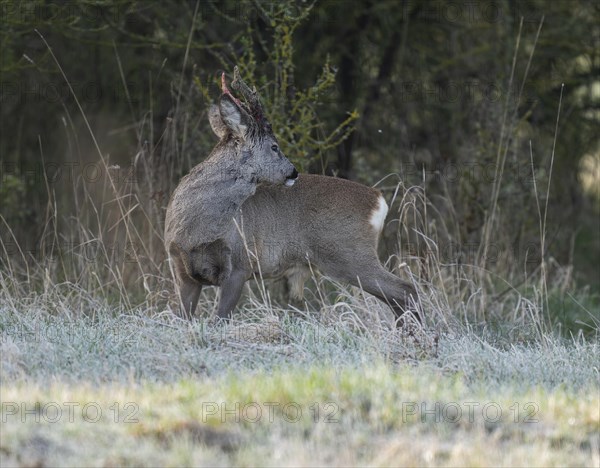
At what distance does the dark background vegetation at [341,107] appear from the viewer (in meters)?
9.78

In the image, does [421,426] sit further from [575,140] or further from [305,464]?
[575,140]

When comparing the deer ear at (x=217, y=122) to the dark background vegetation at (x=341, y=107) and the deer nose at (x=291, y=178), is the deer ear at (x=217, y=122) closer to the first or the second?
the deer nose at (x=291, y=178)

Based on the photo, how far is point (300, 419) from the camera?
15.3 ft

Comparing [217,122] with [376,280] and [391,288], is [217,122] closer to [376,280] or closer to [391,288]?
[376,280]

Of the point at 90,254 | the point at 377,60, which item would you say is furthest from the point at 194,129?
the point at 377,60

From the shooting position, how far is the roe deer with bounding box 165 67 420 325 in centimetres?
716

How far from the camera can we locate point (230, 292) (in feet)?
23.4

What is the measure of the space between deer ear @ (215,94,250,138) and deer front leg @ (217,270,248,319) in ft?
3.10

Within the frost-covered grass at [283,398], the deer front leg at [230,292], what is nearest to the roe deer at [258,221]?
the deer front leg at [230,292]

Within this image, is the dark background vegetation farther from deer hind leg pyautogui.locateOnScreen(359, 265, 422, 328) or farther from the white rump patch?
deer hind leg pyautogui.locateOnScreen(359, 265, 422, 328)

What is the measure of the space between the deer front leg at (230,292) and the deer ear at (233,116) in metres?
0.94

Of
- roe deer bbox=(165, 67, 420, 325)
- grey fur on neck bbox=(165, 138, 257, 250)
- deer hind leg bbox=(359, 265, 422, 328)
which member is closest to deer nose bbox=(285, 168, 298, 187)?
roe deer bbox=(165, 67, 420, 325)

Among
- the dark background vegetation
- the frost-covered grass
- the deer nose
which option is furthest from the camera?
the dark background vegetation

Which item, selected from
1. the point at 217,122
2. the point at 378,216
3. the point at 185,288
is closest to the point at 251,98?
the point at 217,122
